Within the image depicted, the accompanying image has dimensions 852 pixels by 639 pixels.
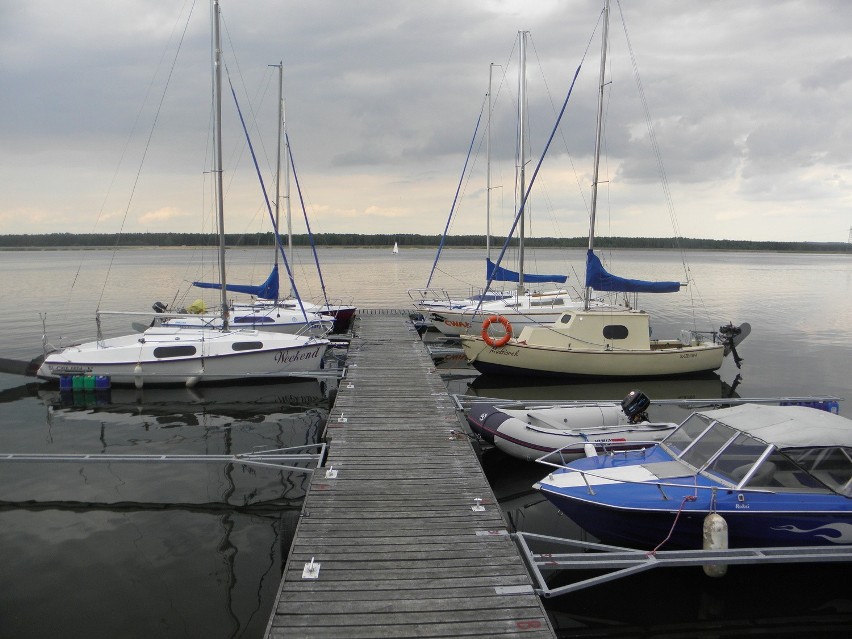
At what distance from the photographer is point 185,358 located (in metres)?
A: 17.9

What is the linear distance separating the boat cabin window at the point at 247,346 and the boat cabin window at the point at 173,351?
1.23 metres

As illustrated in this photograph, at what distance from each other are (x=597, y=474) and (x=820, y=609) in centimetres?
323

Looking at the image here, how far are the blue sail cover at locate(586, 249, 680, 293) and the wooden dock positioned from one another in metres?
10.0

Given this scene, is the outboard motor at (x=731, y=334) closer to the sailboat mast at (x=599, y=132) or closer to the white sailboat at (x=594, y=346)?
the white sailboat at (x=594, y=346)

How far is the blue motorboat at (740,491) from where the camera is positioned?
7809mm

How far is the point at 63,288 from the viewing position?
5256cm

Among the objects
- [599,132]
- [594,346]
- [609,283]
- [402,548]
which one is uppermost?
[599,132]

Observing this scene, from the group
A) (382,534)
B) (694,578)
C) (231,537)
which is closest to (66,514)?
(231,537)

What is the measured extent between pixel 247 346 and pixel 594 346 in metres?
11.0

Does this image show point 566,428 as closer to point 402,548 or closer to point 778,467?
point 778,467

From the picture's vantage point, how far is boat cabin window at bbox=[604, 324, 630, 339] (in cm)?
1928

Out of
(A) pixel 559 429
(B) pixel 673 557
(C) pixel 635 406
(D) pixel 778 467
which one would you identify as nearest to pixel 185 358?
(A) pixel 559 429

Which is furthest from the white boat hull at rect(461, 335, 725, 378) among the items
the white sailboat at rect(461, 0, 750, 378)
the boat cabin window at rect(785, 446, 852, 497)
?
the boat cabin window at rect(785, 446, 852, 497)

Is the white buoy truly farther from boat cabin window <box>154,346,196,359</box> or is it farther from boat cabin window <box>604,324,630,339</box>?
boat cabin window <box>154,346,196,359</box>
